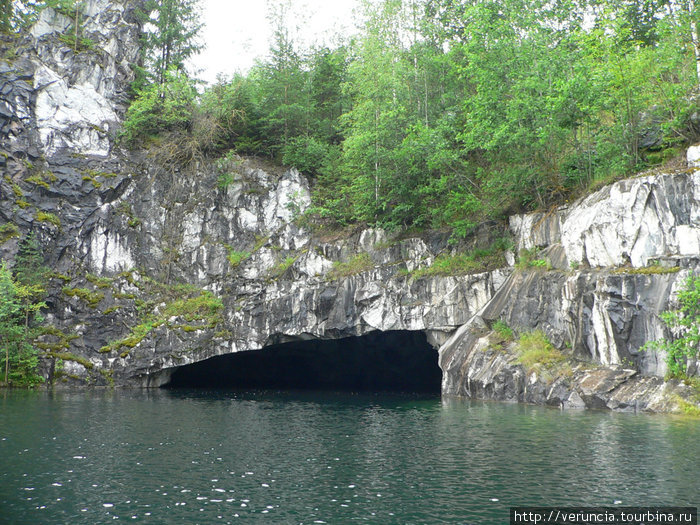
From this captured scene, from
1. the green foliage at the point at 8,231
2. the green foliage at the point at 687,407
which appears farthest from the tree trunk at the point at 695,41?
the green foliage at the point at 8,231

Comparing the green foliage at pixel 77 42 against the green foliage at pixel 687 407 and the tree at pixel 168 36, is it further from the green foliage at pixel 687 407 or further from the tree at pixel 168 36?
the green foliage at pixel 687 407

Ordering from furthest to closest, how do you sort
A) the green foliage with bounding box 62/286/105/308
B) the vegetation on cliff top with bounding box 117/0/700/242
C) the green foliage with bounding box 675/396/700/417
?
the green foliage with bounding box 62/286/105/308 < the vegetation on cliff top with bounding box 117/0/700/242 < the green foliage with bounding box 675/396/700/417

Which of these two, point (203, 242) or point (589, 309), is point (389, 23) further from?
point (589, 309)

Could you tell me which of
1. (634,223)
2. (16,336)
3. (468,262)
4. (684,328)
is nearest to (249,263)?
(16,336)

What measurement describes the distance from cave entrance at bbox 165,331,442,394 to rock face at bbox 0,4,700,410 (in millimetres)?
7392

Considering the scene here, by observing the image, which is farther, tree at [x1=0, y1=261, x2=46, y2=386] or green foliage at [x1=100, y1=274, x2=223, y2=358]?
green foliage at [x1=100, y1=274, x2=223, y2=358]

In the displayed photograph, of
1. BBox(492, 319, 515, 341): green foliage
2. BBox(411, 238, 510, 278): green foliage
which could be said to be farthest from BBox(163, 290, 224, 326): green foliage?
BBox(492, 319, 515, 341): green foliage

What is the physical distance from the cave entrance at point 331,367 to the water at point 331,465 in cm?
2146

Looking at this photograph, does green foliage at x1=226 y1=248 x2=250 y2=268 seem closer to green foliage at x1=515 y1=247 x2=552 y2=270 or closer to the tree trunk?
green foliage at x1=515 y1=247 x2=552 y2=270

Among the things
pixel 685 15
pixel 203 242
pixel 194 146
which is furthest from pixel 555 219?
pixel 194 146

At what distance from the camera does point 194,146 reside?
5147 cm

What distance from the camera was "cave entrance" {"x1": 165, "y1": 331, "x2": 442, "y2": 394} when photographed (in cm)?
4994

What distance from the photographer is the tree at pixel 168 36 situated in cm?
5709

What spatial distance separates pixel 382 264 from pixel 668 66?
21021 millimetres
